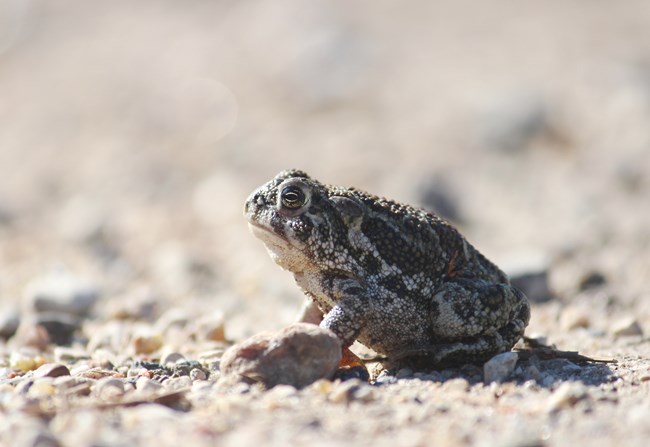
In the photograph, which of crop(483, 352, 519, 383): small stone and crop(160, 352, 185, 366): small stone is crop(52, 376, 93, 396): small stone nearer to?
crop(160, 352, 185, 366): small stone

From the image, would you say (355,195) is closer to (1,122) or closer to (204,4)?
(1,122)

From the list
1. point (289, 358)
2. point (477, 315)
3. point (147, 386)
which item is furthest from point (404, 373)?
point (147, 386)

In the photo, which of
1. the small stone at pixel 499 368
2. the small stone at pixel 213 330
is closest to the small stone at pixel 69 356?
the small stone at pixel 213 330

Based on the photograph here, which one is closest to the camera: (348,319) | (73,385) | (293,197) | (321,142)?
(73,385)

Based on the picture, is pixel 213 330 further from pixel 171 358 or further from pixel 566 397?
pixel 566 397

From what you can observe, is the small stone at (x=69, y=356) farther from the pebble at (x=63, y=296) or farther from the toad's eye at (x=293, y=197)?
the toad's eye at (x=293, y=197)

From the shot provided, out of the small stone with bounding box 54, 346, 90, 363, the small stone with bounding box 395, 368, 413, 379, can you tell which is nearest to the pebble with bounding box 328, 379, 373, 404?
the small stone with bounding box 395, 368, 413, 379
